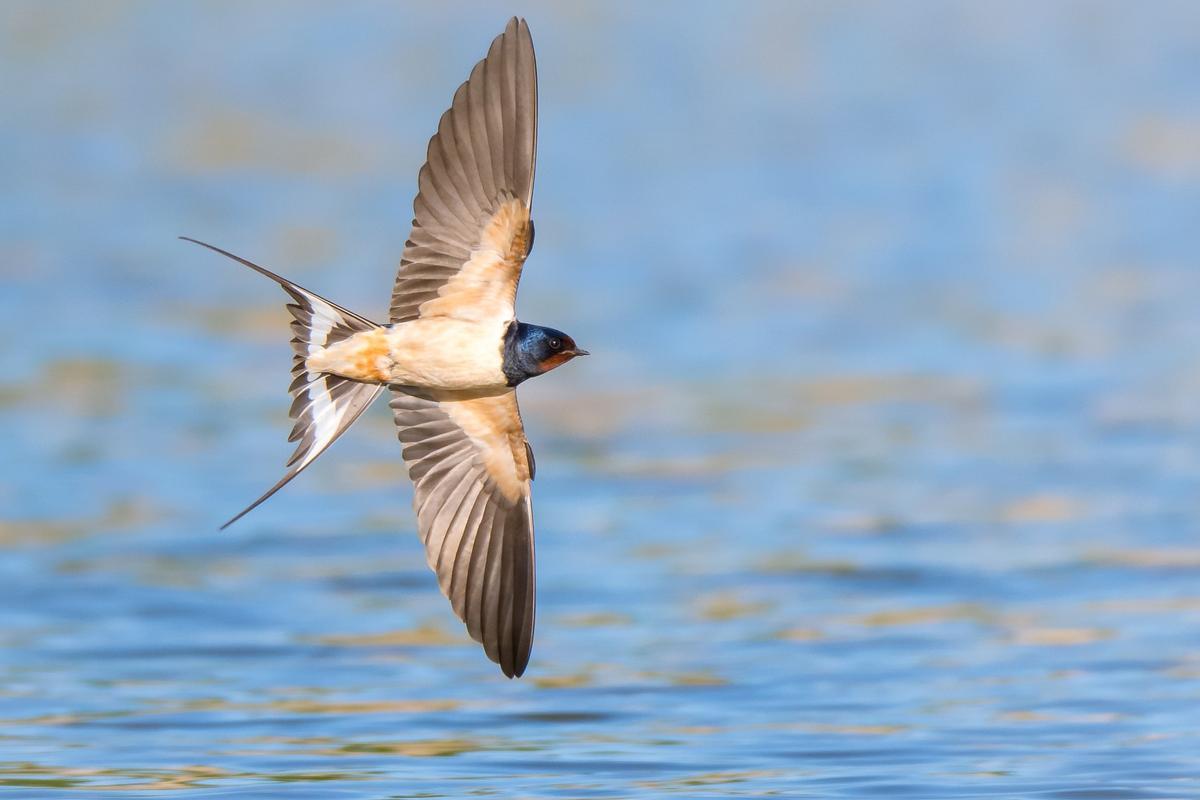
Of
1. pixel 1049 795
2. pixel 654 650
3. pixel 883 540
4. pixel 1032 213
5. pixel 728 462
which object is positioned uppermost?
pixel 1032 213

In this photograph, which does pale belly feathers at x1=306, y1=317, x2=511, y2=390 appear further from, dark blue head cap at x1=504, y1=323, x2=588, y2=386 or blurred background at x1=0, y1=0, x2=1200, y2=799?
blurred background at x1=0, y1=0, x2=1200, y2=799

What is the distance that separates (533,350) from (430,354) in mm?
225

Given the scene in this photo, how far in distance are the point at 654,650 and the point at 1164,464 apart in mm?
3494

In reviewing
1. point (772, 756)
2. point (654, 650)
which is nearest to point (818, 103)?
point (654, 650)

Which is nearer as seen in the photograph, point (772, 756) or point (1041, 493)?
point (772, 756)

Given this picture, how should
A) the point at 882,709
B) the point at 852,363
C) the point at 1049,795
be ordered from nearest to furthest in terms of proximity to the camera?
the point at 1049,795
the point at 882,709
the point at 852,363

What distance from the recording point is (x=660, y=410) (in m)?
11.3

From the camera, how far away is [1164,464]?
10.1 meters

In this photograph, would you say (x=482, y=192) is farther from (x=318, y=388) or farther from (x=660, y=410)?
(x=660, y=410)

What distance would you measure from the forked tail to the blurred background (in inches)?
38.3

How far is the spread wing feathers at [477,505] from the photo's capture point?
5625 millimetres

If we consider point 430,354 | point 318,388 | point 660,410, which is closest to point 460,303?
point 430,354

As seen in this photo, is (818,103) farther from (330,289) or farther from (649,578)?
(649,578)

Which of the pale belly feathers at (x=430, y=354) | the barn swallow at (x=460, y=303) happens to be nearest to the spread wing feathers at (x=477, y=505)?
the barn swallow at (x=460, y=303)
